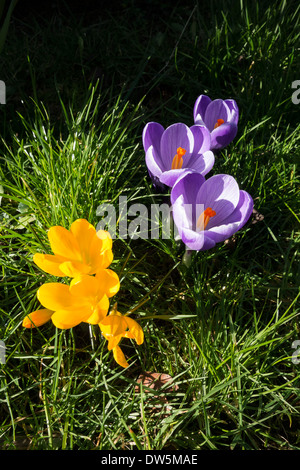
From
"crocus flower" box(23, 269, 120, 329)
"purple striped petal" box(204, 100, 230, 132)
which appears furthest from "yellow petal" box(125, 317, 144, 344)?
"purple striped petal" box(204, 100, 230, 132)

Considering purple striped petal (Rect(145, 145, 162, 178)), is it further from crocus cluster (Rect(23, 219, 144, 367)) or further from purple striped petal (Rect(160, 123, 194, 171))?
crocus cluster (Rect(23, 219, 144, 367))

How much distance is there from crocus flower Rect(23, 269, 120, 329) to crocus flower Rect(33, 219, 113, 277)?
37 millimetres

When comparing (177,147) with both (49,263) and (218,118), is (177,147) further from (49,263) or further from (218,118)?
(49,263)

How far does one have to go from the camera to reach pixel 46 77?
2020 millimetres

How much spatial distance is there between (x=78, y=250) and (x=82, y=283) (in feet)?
0.37

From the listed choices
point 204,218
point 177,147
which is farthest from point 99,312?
point 177,147

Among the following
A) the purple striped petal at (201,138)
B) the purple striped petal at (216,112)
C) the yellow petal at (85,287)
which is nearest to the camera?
the yellow petal at (85,287)

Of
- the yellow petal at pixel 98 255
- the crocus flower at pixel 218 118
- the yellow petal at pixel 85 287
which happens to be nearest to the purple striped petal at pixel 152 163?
the crocus flower at pixel 218 118

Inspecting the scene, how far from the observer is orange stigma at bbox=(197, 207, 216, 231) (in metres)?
1.21

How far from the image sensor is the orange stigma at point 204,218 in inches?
47.7

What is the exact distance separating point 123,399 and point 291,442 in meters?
0.45

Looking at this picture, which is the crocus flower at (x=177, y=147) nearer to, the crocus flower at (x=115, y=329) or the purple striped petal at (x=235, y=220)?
the purple striped petal at (x=235, y=220)

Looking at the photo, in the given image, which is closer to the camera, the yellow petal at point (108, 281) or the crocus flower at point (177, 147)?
the yellow petal at point (108, 281)

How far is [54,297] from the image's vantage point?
Answer: 1.05m
